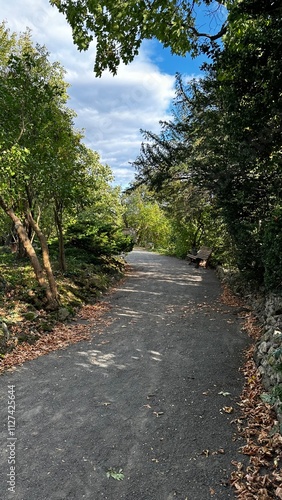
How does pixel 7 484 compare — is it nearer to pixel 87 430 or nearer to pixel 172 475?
pixel 87 430

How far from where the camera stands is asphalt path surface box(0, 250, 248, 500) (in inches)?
108

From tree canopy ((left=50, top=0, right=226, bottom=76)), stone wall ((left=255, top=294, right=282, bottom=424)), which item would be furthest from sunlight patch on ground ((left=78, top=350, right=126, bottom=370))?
tree canopy ((left=50, top=0, right=226, bottom=76))

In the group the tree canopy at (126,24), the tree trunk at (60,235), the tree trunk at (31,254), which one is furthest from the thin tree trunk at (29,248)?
the tree canopy at (126,24)

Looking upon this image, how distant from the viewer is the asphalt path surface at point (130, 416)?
2.75 metres

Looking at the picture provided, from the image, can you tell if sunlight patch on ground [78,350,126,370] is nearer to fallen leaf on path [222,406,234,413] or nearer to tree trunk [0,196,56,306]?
fallen leaf on path [222,406,234,413]

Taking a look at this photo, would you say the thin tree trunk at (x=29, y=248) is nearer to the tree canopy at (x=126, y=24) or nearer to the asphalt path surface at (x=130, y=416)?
the asphalt path surface at (x=130, y=416)

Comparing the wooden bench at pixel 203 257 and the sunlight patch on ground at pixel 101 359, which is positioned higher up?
the wooden bench at pixel 203 257

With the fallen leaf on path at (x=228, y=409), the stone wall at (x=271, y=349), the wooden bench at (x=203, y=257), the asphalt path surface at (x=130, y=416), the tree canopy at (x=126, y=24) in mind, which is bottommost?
the asphalt path surface at (x=130, y=416)

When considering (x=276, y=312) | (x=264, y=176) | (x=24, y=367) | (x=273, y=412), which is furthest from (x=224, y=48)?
(x=24, y=367)

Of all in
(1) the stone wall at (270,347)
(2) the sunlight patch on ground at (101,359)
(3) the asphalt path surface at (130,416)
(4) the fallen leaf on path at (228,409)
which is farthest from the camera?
(2) the sunlight patch on ground at (101,359)

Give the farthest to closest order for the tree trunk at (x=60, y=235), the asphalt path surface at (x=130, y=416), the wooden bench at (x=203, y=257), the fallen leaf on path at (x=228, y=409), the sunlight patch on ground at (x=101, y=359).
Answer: the wooden bench at (x=203, y=257) → the tree trunk at (x=60, y=235) → the sunlight patch on ground at (x=101, y=359) → the fallen leaf on path at (x=228, y=409) → the asphalt path surface at (x=130, y=416)

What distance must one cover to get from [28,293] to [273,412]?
6.04 meters

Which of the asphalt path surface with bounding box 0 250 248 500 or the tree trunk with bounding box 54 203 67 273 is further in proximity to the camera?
the tree trunk with bounding box 54 203 67 273

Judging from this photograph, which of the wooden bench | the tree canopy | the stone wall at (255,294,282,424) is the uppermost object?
the tree canopy
